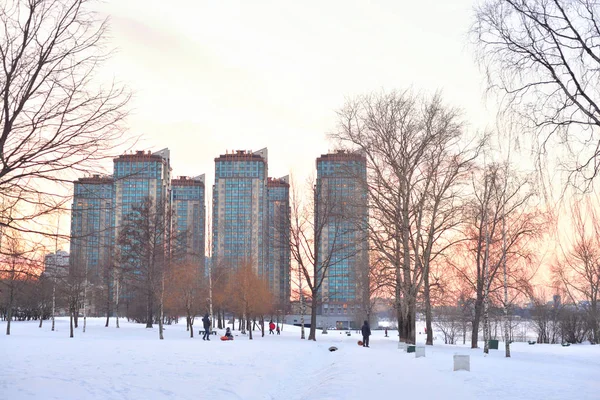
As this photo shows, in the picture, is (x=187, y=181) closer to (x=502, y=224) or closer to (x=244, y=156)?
(x=244, y=156)

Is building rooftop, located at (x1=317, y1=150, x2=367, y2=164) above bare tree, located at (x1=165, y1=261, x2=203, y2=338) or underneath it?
above

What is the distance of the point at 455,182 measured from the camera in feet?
105

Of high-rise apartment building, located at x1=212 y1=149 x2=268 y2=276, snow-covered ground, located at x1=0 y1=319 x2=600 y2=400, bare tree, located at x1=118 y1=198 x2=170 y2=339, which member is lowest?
snow-covered ground, located at x1=0 y1=319 x2=600 y2=400

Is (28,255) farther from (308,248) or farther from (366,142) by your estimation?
(308,248)

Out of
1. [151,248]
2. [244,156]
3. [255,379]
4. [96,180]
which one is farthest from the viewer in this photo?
[244,156]

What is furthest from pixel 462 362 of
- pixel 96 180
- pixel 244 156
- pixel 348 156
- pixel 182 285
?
pixel 244 156

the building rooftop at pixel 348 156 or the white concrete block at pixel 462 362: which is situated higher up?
the building rooftop at pixel 348 156

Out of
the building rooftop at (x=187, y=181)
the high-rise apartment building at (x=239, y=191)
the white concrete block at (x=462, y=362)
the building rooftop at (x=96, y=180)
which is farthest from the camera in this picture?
the building rooftop at (x=187, y=181)

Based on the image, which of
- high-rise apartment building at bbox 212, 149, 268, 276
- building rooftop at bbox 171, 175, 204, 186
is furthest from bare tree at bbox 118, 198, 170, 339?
building rooftop at bbox 171, 175, 204, 186

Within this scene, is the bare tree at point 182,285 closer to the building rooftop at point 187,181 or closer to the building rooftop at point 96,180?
the building rooftop at point 96,180

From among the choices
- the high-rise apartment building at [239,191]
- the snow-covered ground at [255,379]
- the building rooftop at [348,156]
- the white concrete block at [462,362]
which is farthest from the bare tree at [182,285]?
the high-rise apartment building at [239,191]

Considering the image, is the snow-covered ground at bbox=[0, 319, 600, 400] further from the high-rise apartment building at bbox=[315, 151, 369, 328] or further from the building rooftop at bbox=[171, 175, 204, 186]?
the building rooftop at bbox=[171, 175, 204, 186]

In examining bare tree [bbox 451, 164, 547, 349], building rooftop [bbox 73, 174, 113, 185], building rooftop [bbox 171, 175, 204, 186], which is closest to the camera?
building rooftop [bbox 73, 174, 113, 185]

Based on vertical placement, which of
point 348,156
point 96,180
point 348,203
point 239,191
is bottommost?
point 96,180
